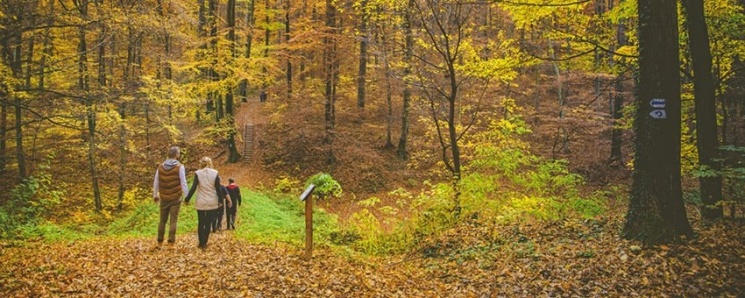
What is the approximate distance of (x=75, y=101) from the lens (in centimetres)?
1411

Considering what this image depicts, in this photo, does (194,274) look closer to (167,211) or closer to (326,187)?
(167,211)

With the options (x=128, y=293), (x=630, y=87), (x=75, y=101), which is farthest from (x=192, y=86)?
(x=630, y=87)

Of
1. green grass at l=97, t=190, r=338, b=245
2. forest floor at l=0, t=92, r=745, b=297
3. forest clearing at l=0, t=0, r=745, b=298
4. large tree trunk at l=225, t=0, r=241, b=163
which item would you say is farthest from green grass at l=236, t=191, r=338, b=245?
large tree trunk at l=225, t=0, r=241, b=163

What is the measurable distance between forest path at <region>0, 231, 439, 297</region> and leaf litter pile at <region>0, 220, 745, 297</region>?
0.02 meters

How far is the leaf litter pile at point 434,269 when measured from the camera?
591 centimetres

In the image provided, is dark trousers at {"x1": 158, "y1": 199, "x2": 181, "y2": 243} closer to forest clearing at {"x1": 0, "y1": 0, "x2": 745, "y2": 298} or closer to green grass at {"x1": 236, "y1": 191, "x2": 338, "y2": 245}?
forest clearing at {"x1": 0, "y1": 0, "x2": 745, "y2": 298}

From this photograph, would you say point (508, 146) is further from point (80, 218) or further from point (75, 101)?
point (80, 218)

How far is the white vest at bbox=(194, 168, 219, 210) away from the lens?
28.9 feet

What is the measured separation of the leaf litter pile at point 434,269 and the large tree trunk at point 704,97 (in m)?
0.85

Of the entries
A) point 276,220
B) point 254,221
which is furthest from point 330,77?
point 254,221

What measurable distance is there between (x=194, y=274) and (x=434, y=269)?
386 cm

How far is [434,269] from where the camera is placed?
25.0 feet

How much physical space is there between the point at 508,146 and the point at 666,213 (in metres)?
5.43

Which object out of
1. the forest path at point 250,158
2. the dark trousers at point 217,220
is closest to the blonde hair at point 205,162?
the dark trousers at point 217,220
